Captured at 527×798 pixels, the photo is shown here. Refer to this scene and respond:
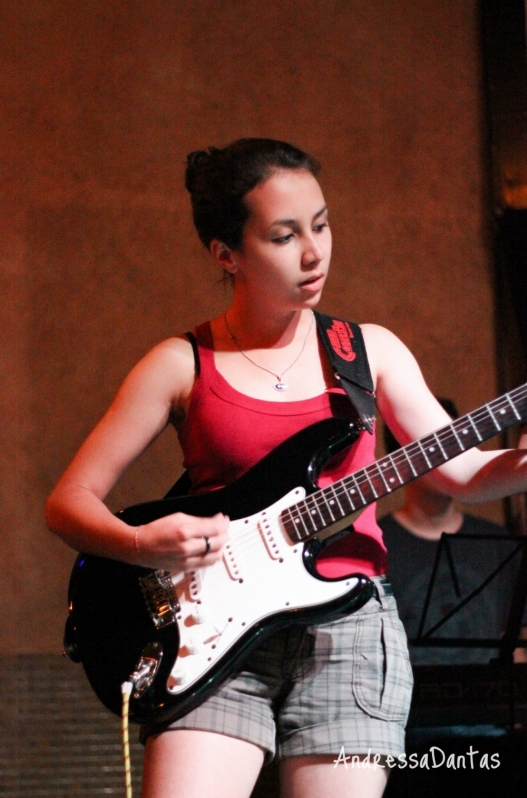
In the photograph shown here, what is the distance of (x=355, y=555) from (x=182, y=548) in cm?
30

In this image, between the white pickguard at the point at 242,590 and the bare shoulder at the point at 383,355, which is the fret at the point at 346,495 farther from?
the bare shoulder at the point at 383,355

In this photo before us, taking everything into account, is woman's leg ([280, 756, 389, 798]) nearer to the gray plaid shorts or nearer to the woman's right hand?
the gray plaid shorts

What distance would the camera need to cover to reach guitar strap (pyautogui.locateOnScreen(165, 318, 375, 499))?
1.60 metres

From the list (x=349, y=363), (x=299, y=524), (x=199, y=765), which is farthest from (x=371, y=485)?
(x=199, y=765)

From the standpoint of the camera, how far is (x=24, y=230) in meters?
3.36

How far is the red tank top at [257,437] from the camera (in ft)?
5.08

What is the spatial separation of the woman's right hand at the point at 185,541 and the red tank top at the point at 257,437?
6.3 inches

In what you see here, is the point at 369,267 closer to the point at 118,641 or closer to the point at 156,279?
the point at 156,279

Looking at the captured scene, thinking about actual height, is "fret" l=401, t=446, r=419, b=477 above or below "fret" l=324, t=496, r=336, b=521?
above

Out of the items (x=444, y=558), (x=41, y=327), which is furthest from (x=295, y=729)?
(x=41, y=327)

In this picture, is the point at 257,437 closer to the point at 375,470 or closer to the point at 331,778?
the point at 375,470

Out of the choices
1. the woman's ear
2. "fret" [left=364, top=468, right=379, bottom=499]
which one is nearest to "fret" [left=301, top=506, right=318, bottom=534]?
"fret" [left=364, top=468, right=379, bottom=499]

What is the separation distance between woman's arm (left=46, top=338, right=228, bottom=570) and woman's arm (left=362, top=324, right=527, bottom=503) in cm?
35

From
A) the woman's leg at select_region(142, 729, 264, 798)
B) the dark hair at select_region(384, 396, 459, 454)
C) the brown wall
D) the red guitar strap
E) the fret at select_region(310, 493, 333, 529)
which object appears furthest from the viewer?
the brown wall
